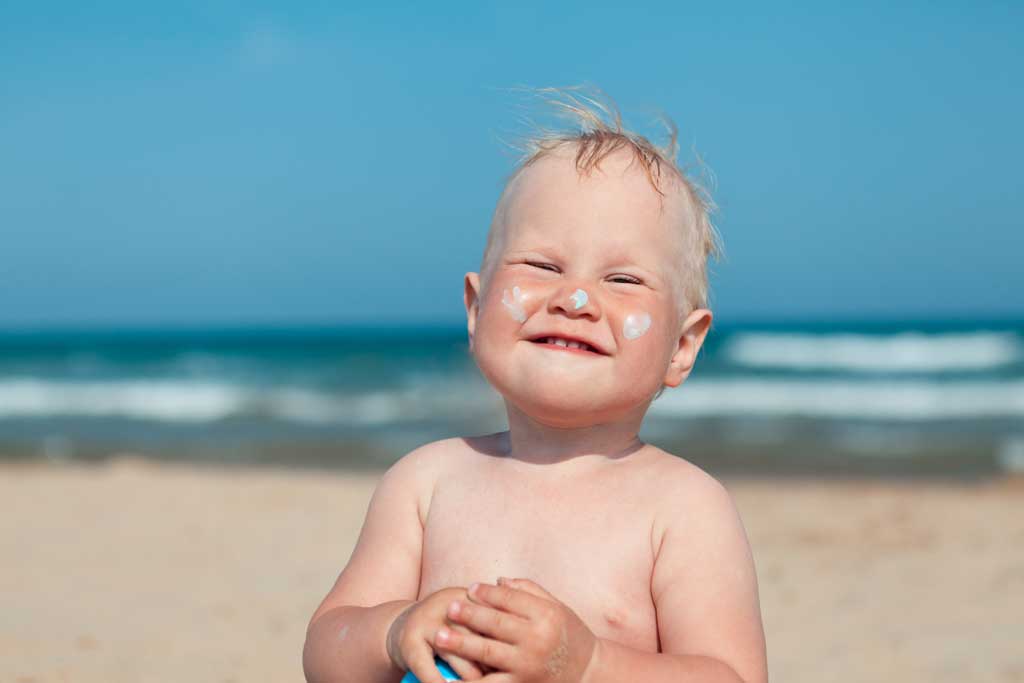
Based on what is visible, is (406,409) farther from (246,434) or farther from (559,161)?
(559,161)

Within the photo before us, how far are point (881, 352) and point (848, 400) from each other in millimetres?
10299

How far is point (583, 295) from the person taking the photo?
2.13m

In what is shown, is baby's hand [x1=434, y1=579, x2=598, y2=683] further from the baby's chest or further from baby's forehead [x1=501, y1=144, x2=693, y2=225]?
baby's forehead [x1=501, y1=144, x2=693, y2=225]

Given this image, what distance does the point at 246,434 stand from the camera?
1537 cm

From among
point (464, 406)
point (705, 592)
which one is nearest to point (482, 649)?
point (705, 592)

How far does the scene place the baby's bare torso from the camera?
6.82ft

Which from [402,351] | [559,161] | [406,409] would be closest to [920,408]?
[406,409]

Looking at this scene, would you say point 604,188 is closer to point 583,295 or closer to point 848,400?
point 583,295

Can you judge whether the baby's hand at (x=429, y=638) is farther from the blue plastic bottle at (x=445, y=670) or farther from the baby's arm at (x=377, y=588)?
the baby's arm at (x=377, y=588)

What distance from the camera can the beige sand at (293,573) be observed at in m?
4.79

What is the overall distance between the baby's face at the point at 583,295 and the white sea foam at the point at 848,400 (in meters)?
14.5

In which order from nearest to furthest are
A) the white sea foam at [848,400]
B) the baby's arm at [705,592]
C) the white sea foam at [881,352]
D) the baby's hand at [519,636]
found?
the baby's hand at [519,636]
the baby's arm at [705,592]
the white sea foam at [848,400]
the white sea foam at [881,352]

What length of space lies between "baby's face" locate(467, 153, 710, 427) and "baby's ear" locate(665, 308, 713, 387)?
2.0 inches

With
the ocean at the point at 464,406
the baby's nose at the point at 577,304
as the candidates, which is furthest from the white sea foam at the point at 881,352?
the baby's nose at the point at 577,304
